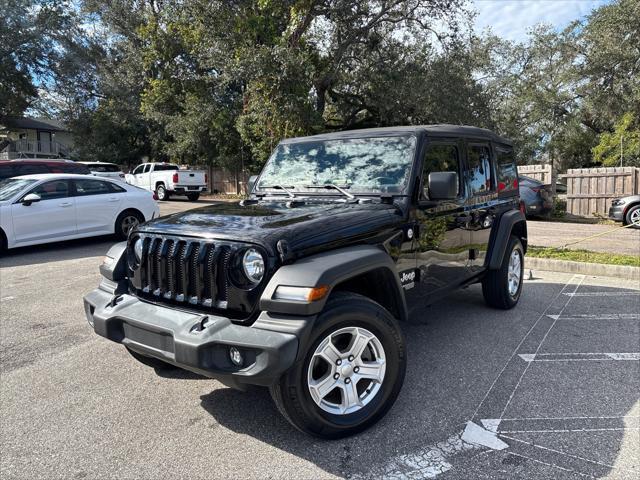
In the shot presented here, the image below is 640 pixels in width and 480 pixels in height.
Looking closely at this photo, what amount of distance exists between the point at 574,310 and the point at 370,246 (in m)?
3.59

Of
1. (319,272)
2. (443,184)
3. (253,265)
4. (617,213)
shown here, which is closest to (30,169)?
(253,265)

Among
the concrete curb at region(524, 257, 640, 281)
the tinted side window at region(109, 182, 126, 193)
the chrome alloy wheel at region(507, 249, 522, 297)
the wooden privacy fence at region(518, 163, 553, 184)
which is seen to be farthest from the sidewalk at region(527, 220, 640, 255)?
the tinted side window at region(109, 182, 126, 193)

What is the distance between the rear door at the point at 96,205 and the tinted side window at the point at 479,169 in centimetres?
781

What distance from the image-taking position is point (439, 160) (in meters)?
4.22

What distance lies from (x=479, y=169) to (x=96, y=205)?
25.7 ft

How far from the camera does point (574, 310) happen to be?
566cm

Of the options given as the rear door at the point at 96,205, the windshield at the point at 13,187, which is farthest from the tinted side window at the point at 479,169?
the windshield at the point at 13,187

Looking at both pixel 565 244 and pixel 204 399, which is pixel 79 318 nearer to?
pixel 204 399

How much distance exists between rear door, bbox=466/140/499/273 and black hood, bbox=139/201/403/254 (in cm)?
139

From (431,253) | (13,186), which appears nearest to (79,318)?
(431,253)

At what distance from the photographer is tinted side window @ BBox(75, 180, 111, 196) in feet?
32.0

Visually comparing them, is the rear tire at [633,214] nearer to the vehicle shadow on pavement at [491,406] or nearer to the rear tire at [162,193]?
the vehicle shadow on pavement at [491,406]

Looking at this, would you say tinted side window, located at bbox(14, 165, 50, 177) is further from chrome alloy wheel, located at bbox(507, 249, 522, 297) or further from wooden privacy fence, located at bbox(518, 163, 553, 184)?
wooden privacy fence, located at bbox(518, 163, 553, 184)

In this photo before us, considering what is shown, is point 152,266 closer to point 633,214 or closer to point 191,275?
point 191,275
